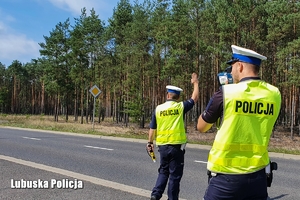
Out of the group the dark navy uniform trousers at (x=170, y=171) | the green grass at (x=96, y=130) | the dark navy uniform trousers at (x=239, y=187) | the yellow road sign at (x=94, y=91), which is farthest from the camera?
the yellow road sign at (x=94, y=91)

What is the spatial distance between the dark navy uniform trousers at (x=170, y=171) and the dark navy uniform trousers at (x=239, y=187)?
2526 millimetres

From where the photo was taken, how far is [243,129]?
263cm

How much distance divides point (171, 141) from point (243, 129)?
2760 mm

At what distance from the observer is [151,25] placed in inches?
1425

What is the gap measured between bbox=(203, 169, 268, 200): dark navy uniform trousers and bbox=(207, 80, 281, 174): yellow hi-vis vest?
5 cm

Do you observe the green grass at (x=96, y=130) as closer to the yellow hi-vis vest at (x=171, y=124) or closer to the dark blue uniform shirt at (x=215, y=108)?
the yellow hi-vis vest at (x=171, y=124)

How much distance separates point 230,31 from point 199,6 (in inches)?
179

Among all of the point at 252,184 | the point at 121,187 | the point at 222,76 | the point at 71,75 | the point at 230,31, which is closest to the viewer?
the point at 252,184

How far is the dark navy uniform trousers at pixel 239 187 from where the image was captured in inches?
102

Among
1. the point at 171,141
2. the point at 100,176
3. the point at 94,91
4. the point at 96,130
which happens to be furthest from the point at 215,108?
the point at 96,130

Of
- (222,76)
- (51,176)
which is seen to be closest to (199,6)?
(51,176)

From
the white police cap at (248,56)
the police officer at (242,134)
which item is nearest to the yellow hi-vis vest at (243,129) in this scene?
the police officer at (242,134)

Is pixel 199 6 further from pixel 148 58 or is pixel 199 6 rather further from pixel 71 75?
pixel 71 75

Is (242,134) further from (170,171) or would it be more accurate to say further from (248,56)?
(170,171)
